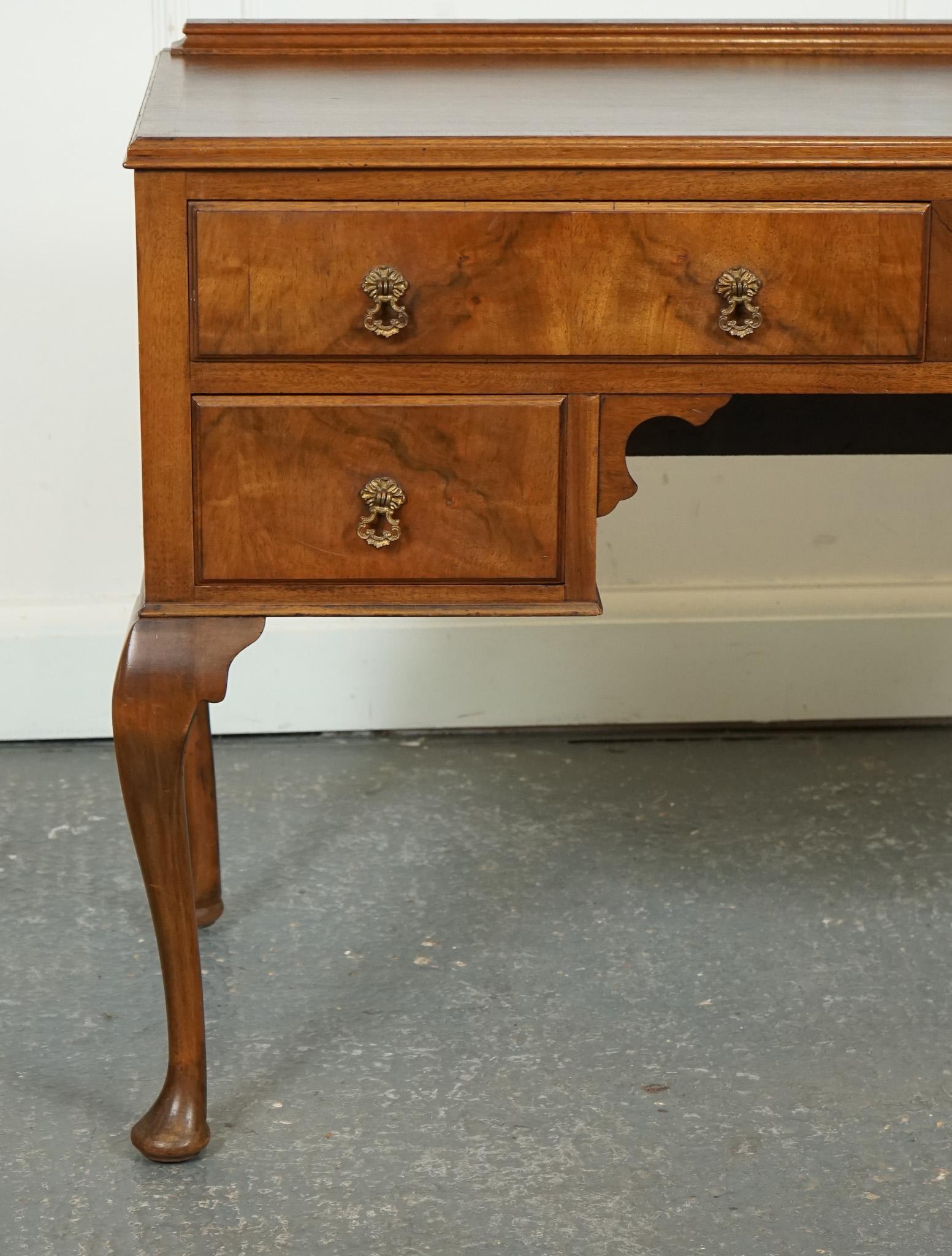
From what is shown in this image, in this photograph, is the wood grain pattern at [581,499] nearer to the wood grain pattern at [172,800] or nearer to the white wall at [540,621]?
the wood grain pattern at [172,800]

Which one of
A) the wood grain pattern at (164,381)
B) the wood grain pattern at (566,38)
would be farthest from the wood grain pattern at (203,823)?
the wood grain pattern at (566,38)

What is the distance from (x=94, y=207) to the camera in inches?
82.7

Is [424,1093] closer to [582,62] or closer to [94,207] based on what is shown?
[582,62]

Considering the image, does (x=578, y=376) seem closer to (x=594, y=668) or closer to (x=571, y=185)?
(x=571, y=185)

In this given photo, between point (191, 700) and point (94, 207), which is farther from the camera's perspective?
point (94, 207)

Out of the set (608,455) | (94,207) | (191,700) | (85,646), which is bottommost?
(85,646)

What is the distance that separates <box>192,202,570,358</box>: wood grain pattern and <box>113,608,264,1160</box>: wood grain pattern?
0.82 ft

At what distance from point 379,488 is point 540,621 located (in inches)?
44.8

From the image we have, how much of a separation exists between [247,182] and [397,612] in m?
0.37

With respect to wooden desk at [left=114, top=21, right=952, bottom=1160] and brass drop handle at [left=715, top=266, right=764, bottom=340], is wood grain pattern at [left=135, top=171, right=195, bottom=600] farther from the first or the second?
brass drop handle at [left=715, top=266, right=764, bottom=340]

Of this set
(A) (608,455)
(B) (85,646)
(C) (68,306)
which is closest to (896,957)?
(A) (608,455)

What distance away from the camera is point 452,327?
118 cm

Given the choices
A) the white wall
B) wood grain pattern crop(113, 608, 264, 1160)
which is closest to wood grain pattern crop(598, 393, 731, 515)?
wood grain pattern crop(113, 608, 264, 1160)

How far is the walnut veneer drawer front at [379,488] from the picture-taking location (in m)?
1.20
